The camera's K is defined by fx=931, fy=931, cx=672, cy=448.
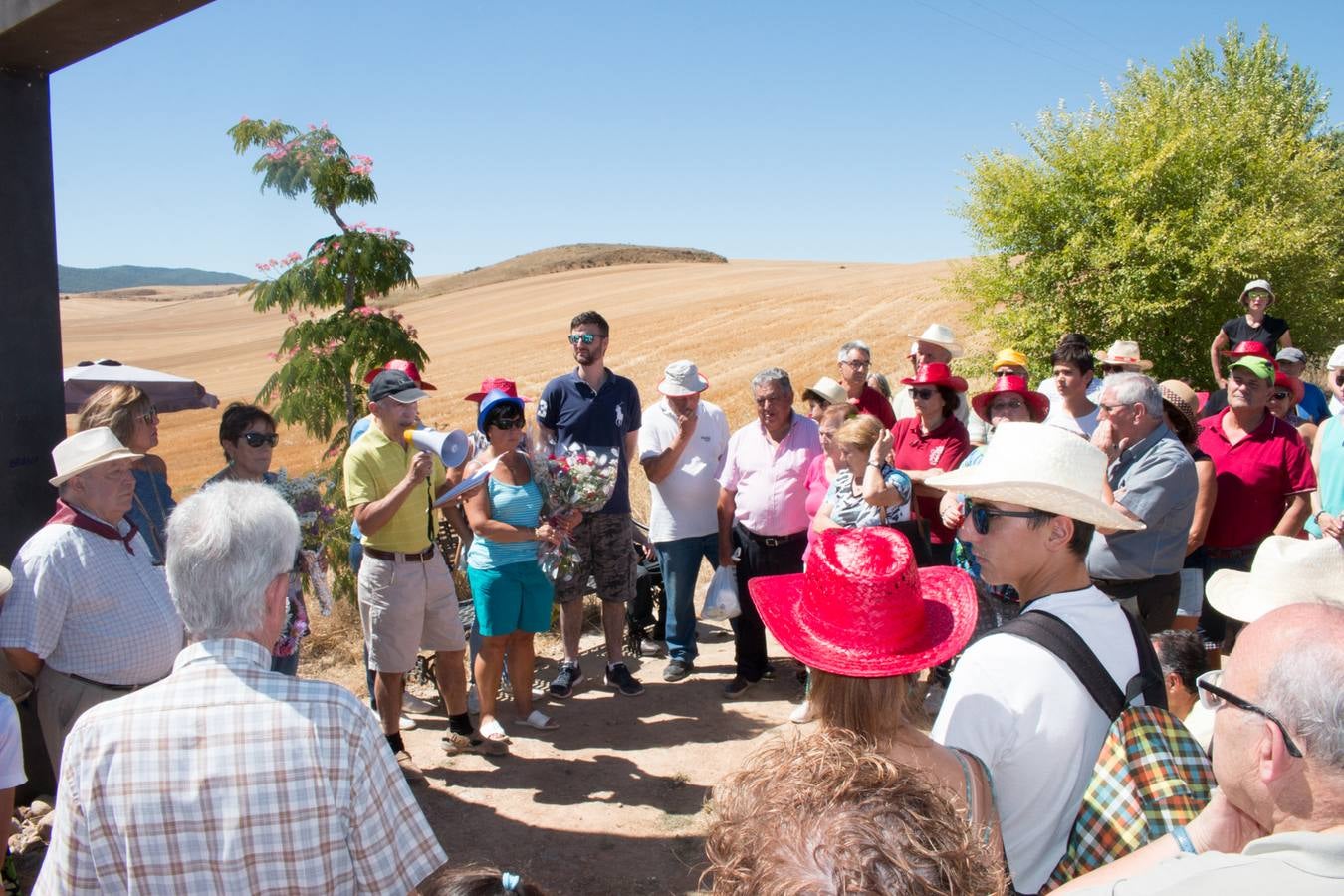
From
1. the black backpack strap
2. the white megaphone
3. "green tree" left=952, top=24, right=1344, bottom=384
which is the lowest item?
the black backpack strap

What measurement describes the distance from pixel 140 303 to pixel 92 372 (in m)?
95.3

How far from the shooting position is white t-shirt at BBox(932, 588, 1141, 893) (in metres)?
2.12

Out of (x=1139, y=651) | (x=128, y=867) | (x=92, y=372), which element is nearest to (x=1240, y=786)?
(x=1139, y=651)

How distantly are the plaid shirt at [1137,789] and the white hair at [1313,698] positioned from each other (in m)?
0.60

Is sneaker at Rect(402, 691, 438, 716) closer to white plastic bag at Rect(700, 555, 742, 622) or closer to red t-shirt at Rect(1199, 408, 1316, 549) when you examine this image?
white plastic bag at Rect(700, 555, 742, 622)

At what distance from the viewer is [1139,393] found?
4.41 metres

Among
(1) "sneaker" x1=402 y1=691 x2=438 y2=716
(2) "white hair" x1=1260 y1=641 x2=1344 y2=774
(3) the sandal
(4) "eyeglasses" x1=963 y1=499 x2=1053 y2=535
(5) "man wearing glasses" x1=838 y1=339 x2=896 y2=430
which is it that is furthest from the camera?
(5) "man wearing glasses" x1=838 y1=339 x2=896 y2=430

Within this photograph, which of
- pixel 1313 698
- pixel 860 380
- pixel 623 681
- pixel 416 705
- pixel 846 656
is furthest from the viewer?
pixel 860 380

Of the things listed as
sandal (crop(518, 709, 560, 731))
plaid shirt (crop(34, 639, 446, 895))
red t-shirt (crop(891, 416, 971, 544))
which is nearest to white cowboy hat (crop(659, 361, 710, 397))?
red t-shirt (crop(891, 416, 971, 544))

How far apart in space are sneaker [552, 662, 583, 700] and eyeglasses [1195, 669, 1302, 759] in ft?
14.6

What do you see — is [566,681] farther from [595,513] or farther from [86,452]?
[86,452]

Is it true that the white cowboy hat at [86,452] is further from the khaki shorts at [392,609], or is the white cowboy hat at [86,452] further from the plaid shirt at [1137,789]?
the plaid shirt at [1137,789]

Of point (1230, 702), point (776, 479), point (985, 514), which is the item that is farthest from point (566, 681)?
point (1230, 702)

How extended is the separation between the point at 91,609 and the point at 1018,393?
4.64 meters
